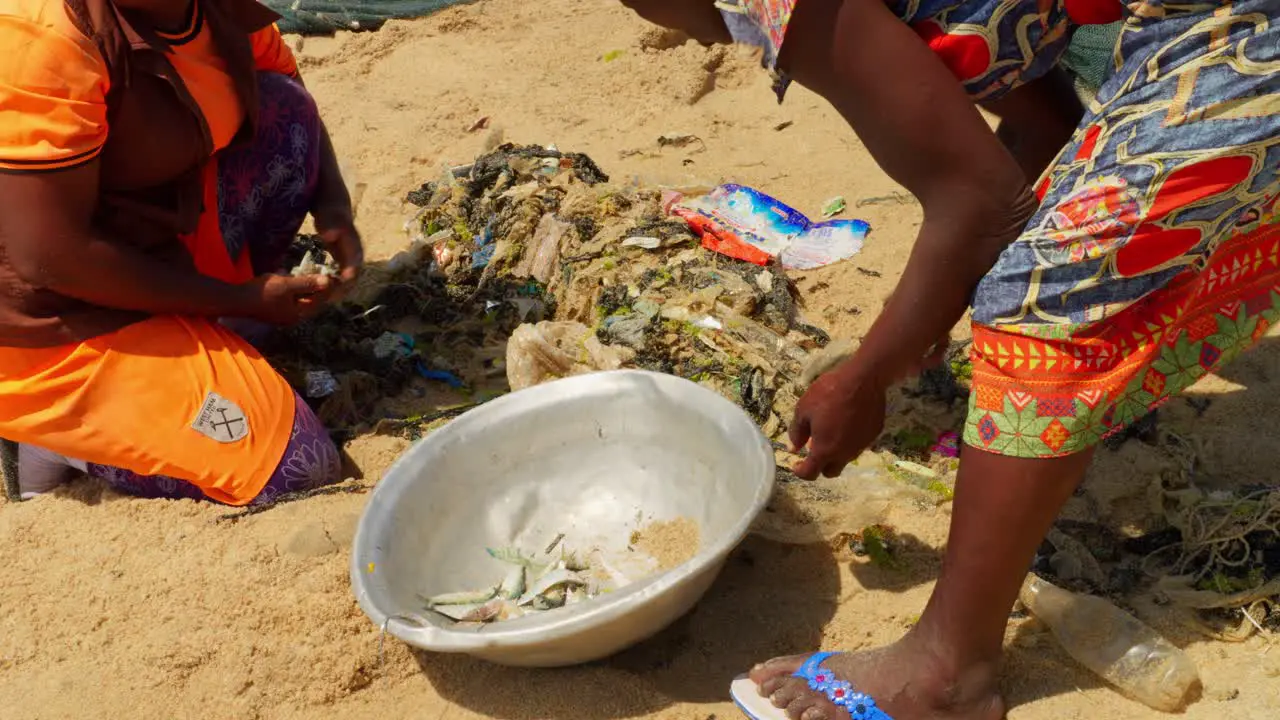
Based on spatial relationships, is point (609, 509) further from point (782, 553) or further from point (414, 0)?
point (414, 0)

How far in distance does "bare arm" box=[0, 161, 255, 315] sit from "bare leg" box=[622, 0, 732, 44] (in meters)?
1.31

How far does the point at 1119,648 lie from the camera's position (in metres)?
1.93

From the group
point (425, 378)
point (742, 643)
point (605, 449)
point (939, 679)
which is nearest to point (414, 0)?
point (425, 378)

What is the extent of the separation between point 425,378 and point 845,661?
1754 millimetres

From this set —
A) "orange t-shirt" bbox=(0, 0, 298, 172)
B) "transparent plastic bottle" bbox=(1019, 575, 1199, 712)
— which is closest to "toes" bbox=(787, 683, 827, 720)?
"transparent plastic bottle" bbox=(1019, 575, 1199, 712)

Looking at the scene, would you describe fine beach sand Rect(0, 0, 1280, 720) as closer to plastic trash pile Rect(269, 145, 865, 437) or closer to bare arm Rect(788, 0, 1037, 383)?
bare arm Rect(788, 0, 1037, 383)

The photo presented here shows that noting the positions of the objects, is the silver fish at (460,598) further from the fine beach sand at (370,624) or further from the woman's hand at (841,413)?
the woman's hand at (841,413)

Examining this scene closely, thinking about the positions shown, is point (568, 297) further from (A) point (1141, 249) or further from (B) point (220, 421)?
(A) point (1141, 249)

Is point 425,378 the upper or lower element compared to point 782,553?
lower

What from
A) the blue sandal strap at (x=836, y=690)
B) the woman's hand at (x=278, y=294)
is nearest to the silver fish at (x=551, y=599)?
the blue sandal strap at (x=836, y=690)

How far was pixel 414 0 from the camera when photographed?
19.6ft

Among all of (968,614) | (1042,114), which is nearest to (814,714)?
(968,614)

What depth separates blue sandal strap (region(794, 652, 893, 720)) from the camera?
6.02 feet

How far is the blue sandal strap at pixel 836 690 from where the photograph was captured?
6.02 ft
